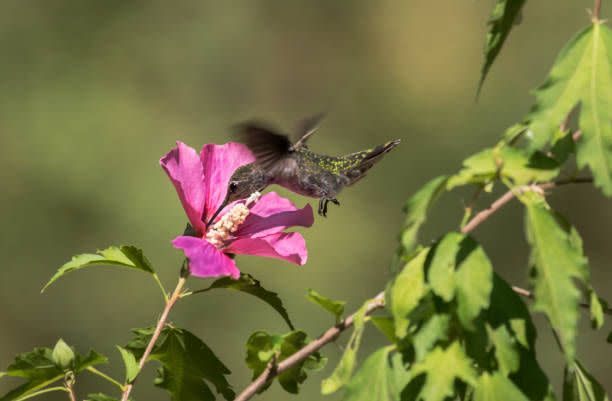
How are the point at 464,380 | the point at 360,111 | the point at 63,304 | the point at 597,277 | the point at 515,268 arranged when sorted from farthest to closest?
the point at 360,111
the point at 597,277
the point at 515,268
the point at 63,304
the point at 464,380

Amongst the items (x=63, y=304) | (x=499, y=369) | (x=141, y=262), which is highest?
(x=63, y=304)

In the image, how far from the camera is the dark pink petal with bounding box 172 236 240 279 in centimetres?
95

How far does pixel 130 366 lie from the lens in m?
0.98

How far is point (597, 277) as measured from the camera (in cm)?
679

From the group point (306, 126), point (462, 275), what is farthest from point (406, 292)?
point (306, 126)

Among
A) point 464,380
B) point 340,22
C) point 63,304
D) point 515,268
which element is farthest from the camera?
point 340,22

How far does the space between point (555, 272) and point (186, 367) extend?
452mm

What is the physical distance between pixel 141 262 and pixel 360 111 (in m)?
6.31

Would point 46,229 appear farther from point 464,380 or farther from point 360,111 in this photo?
point 464,380

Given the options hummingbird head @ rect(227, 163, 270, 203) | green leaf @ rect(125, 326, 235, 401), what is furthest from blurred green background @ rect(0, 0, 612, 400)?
green leaf @ rect(125, 326, 235, 401)

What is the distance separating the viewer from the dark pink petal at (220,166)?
1125mm

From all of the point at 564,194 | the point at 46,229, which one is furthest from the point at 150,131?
the point at 564,194

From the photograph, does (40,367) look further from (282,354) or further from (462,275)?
(462,275)

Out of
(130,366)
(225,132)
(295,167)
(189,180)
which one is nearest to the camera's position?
(130,366)
